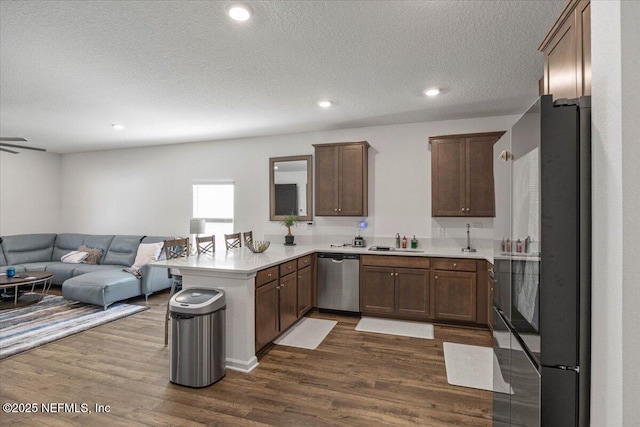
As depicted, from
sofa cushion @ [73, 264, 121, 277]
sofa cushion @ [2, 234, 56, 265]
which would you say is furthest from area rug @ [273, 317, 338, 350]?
sofa cushion @ [2, 234, 56, 265]

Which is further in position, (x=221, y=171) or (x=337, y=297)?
(x=221, y=171)

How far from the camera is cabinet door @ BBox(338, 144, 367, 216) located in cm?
463

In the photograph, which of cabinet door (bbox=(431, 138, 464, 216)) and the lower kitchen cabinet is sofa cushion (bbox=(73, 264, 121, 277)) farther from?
cabinet door (bbox=(431, 138, 464, 216))

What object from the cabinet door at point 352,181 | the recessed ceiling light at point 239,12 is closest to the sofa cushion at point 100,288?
the cabinet door at point 352,181

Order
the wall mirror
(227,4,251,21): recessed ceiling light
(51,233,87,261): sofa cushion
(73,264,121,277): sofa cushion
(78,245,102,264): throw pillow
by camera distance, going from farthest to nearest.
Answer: (51,233,87,261): sofa cushion, (78,245,102,264): throw pillow, (73,264,121,277): sofa cushion, the wall mirror, (227,4,251,21): recessed ceiling light

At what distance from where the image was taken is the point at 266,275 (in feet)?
10.3

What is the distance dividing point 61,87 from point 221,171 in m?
2.68

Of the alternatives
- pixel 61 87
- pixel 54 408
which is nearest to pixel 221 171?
pixel 61 87

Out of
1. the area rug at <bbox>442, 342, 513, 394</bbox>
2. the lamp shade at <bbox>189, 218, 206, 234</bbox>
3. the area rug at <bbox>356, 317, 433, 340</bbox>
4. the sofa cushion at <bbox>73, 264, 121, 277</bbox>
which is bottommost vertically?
the area rug at <bbox>356, 317, 433, 340</bbox>

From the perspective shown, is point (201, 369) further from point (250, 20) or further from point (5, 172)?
point (5, 172)

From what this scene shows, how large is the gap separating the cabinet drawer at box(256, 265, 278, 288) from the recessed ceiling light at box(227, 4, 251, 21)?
210 cm

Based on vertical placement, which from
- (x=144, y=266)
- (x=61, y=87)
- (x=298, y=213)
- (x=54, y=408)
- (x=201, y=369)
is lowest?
(x=54, y=408)

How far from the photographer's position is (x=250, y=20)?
2197 millimetres

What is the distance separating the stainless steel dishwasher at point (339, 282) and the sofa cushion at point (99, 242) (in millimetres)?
4507
